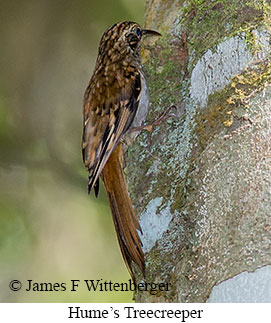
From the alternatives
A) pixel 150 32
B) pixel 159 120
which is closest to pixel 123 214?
pixel 159 120

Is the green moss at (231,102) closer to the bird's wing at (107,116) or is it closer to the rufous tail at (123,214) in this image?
the rufous tail at (123,214)

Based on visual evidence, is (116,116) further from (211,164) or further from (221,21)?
(211,164)

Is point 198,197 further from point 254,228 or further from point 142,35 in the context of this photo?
point 142,35

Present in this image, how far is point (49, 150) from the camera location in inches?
197

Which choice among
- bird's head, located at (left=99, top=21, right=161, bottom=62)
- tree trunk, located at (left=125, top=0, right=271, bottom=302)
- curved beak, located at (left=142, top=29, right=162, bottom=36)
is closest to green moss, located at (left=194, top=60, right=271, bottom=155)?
tree trunk, located at (left=125, top=0, right=271, bottom=302)

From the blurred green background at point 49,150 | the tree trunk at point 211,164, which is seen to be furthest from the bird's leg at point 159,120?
the blurred green background at point 49,150

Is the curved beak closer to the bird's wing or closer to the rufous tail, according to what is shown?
the bird's wing

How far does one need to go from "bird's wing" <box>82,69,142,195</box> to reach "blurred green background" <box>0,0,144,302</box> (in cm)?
128

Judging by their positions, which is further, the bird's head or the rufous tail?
the bird's head

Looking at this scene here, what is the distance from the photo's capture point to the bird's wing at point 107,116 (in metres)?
3.26

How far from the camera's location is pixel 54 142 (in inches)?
199

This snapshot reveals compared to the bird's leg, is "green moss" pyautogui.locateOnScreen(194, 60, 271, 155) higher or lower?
lower

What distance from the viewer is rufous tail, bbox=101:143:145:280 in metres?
2.52

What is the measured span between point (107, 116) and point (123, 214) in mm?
962
